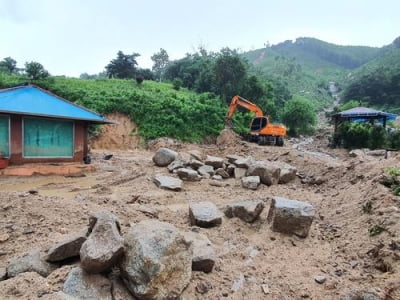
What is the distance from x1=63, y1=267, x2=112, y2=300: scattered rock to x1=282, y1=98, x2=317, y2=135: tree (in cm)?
2922

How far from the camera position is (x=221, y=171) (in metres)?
10.8

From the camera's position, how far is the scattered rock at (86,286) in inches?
118

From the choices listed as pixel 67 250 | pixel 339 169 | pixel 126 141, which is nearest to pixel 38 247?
pixel 67 250

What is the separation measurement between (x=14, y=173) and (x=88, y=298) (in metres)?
8.41

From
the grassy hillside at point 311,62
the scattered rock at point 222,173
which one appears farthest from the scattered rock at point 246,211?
the grassy hillside at point 311,62

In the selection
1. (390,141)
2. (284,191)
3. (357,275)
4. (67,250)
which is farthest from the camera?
(390,141)

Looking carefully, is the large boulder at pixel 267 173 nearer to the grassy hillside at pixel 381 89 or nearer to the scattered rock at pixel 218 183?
the scattered rock at pixel 218 183

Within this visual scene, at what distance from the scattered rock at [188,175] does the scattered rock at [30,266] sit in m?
6.50

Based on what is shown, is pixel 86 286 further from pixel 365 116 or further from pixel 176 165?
pixel 365 116

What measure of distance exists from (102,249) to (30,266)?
0.93m

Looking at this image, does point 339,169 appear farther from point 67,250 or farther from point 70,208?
point 67,250

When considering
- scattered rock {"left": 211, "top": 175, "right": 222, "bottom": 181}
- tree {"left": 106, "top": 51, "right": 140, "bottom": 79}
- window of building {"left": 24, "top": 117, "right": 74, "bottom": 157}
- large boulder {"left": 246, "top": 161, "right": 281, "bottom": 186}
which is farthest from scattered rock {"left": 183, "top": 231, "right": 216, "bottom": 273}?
tree {"left": 106, "top": 51, "right": 140, "bottom": 79}

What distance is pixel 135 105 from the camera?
2188 centimetres

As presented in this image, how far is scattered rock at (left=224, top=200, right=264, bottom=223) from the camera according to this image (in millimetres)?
5922
